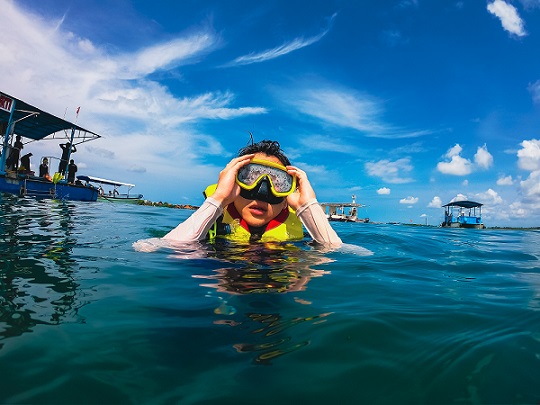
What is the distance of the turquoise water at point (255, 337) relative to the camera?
104 cm

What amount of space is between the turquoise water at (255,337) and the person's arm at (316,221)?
1.35 metres

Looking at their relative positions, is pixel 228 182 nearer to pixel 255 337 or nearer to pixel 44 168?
pixel 255 337

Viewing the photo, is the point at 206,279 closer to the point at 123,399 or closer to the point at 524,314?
the point at 123,399

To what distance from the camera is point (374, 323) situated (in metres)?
1.56

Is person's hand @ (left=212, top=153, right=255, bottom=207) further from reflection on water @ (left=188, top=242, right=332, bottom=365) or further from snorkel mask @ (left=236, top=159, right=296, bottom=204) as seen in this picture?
reflection on water @ (left=188, top=242, right=332, bottom=365)

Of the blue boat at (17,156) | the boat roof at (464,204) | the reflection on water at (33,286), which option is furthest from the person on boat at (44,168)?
the boat roof at (464,204)

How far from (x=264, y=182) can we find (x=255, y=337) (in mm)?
2527

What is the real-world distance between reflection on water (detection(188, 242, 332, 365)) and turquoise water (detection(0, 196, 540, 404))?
11 millimetres

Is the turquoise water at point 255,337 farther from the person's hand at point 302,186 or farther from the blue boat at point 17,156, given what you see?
the blue boat at point 17,156

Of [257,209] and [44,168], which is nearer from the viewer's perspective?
[257,209]

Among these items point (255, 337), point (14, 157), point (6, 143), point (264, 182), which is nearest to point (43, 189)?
point (14, 157)

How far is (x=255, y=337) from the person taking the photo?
1.39 metres

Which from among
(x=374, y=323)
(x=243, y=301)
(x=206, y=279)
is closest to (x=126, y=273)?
(x=206, y=279)

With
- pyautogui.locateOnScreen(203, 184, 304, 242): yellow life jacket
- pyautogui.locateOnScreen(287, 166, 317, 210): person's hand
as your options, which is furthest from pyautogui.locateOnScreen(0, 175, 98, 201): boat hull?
pyautogui.locateOnScreen(287, 166, 317, 210): person's hand
